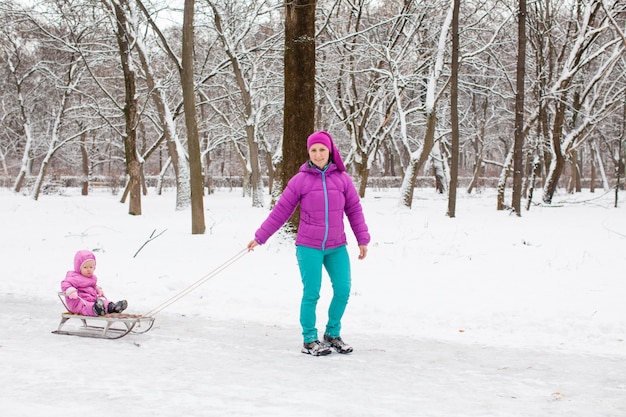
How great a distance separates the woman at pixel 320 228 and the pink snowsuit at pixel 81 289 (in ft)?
6.15

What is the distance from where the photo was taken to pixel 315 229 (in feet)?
17.7

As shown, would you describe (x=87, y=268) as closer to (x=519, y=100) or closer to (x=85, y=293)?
(x=85, y=293)

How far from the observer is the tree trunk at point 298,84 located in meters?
10.7

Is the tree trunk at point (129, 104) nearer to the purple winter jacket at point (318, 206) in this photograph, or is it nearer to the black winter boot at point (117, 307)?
the black winter boot at point (117, 307)

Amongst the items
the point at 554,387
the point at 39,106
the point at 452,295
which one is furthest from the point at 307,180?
the point at 39,106

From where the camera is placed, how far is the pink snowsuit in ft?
19.8

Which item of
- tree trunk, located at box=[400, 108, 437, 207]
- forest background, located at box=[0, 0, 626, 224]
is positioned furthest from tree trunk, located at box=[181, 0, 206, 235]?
tree trunk, located at box=[400, 108, 437, 207]

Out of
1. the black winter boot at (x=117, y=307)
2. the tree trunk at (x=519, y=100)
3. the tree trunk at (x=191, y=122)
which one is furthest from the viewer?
the tree trunk at (x=519, y=100)

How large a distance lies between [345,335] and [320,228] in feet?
4.74

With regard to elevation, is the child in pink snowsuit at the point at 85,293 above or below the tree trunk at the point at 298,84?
below

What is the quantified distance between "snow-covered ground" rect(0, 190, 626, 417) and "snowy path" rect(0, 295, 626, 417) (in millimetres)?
16

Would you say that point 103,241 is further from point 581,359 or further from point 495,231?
point 581,359

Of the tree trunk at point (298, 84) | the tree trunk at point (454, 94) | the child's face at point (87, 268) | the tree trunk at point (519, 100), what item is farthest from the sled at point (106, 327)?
the tree trunk at point (519, 100)

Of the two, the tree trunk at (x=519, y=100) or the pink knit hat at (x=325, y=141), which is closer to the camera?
the pink knit hat at (x=325, y=141)
